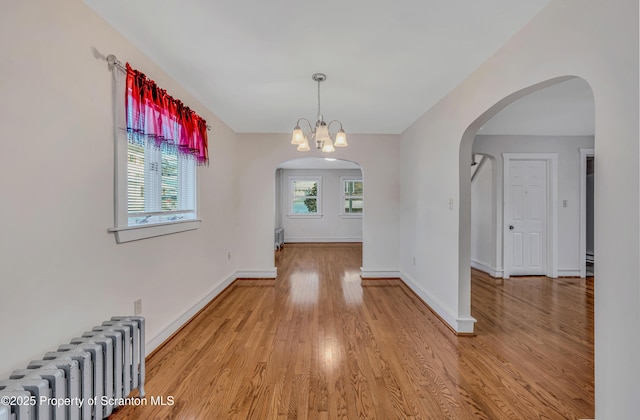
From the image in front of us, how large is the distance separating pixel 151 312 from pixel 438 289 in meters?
2.96

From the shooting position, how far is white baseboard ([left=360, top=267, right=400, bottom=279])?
472 centimetres

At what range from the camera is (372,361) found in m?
2.22

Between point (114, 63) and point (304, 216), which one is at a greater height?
point (114, 63)

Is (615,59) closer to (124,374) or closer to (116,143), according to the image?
(116,143)

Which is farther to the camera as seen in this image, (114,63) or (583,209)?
(583,209)

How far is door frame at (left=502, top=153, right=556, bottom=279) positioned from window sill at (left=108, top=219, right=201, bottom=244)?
498 centimetres

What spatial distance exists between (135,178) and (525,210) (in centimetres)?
570

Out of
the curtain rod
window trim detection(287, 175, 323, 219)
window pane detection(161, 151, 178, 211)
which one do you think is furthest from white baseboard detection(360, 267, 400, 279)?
window trim detection(287, 175, 323, 219)

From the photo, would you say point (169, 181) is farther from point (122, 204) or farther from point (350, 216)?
point (350, 216)

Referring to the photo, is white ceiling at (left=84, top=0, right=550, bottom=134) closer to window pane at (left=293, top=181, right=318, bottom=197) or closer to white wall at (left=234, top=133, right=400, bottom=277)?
white wall at (left=234, top=133, right=400, bottom=277)

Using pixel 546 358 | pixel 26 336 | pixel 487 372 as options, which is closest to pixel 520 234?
pixel 546 358

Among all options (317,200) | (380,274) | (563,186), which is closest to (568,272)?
(563,186)

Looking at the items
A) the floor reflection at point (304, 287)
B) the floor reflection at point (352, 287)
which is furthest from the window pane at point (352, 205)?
the floor reflection at point (304, 287)

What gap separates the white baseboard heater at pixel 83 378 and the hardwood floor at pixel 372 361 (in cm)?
31
